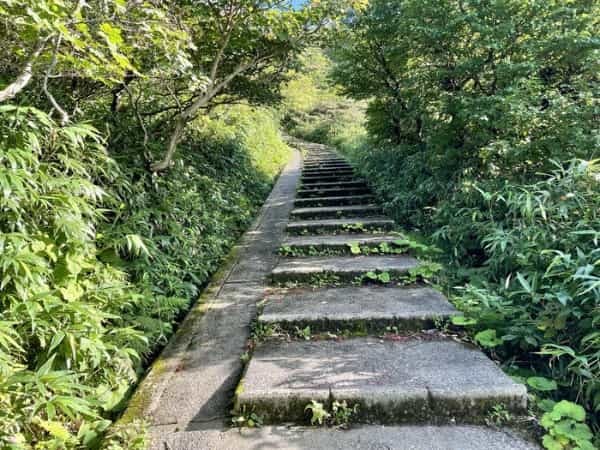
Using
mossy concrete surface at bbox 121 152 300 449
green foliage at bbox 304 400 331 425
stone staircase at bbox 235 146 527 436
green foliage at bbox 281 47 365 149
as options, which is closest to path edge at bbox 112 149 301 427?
mossy concrete surface at bbox 121 152 300 449

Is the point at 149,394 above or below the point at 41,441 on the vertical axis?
below

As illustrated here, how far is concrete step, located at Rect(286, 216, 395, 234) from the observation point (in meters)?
4.07

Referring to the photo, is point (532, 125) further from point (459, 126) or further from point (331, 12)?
point (331, 12)

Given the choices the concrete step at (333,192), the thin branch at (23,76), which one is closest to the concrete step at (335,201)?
the concrete step at (333,192)

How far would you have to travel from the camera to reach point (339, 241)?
3.64 metres

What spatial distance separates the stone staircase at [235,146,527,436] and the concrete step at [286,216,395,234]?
30cm

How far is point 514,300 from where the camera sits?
7.34 ft

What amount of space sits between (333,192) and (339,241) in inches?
83.2

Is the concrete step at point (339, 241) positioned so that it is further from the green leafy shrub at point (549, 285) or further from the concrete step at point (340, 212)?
the green leafy shrub at point (549, 285)

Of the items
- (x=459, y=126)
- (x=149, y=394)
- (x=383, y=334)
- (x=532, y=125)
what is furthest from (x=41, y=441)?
(x=459, y=126)

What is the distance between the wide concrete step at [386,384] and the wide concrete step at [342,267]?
0.95 metres

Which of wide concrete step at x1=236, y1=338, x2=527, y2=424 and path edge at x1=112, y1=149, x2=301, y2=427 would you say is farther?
path edge at x1=112, y1=149, x2=301, y2=427

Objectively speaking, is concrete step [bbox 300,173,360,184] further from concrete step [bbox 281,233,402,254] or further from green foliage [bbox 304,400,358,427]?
green foliage [bbox 304,400,358,427]

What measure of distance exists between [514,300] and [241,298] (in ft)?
6.56
